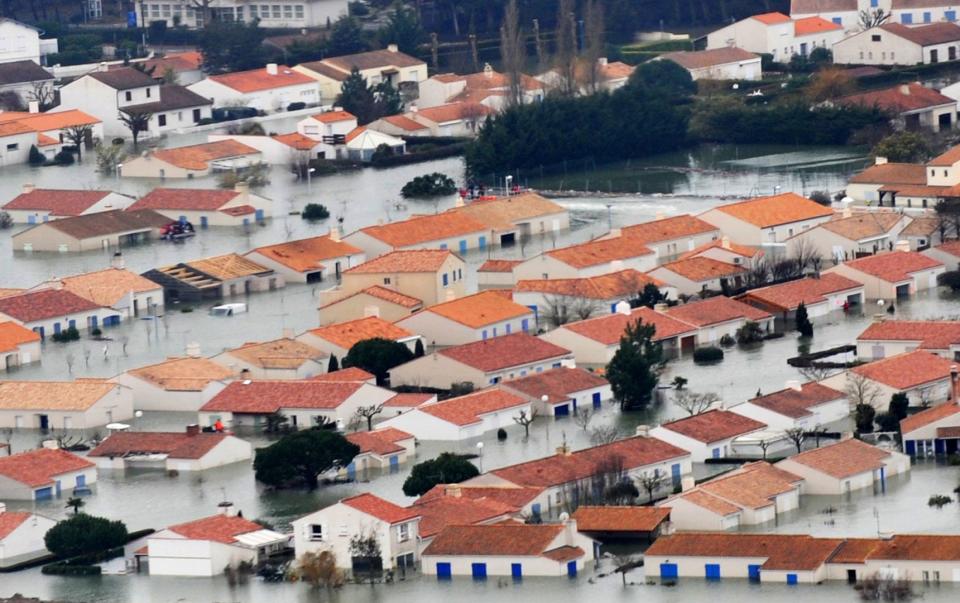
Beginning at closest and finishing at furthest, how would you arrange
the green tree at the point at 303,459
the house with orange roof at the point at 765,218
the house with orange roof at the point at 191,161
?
the green tree at the point at 303,459 < the house with orange roof at the point at 765,218 < the house with orange roof at the point at 191,161

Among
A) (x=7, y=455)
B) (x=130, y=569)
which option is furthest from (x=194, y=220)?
(x=130, y=569)

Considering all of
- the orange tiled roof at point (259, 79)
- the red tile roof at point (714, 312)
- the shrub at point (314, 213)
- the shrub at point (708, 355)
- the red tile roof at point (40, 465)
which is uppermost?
the orange tiled roof at point (259, 79)

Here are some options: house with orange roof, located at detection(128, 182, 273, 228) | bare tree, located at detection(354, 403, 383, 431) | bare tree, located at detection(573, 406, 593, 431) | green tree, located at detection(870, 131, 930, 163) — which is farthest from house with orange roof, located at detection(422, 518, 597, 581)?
green tree, located at detection(870, 131, 930, 163)

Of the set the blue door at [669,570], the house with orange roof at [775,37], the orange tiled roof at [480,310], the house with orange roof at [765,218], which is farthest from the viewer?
the house with orange roof at [775,37]

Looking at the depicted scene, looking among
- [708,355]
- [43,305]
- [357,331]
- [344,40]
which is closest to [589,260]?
[357,331]

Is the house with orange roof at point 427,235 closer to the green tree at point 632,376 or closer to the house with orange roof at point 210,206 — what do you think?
the house with orange roof at point 210,206

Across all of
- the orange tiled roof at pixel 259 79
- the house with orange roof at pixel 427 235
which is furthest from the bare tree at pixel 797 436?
the orange tiled roof at pixel 259 79

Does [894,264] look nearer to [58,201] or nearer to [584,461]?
[584,461]

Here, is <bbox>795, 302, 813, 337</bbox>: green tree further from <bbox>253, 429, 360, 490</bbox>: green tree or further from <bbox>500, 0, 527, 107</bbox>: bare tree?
<bbox>500, 0, 527, 107</bbox>: bare tree
